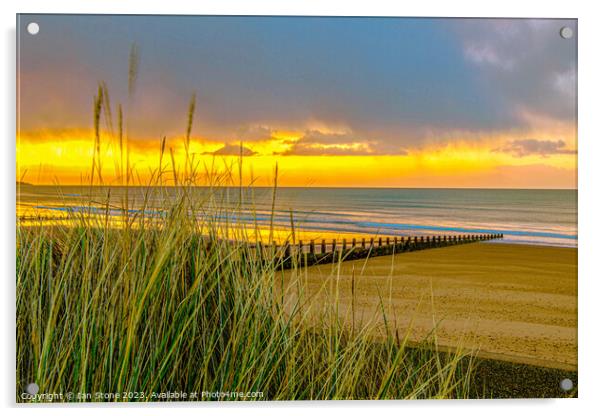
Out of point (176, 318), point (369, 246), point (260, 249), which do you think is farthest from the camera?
point (369, 246)

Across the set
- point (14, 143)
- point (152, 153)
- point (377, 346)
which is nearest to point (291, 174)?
point (152, 153)

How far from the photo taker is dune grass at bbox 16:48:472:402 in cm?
241

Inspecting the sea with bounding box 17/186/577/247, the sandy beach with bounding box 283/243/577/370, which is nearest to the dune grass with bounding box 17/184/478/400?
the sandy beach with bounding box 283/243/577/370

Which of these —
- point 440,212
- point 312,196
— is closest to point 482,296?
point 440,212

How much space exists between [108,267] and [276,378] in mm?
895

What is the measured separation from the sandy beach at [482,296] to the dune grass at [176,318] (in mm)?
114

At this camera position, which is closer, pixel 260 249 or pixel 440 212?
pixel 260 249

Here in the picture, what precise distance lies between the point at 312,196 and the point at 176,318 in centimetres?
87

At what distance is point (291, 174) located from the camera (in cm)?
277

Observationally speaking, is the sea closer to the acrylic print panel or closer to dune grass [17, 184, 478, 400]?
the acrylic print panel

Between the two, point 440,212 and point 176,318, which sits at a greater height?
point 440,212

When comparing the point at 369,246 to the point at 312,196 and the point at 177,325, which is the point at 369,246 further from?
the point at 177,325

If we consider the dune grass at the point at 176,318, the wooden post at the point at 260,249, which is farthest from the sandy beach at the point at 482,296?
the wooden post at the point at 260,249

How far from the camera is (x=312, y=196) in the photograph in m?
2.76
